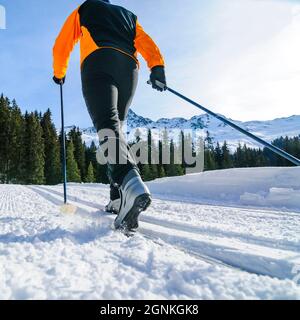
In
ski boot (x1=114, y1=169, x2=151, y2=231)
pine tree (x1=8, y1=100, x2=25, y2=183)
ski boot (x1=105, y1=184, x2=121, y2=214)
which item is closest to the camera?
ski boot (x1=114, y1=169, x2=151, y2=231)

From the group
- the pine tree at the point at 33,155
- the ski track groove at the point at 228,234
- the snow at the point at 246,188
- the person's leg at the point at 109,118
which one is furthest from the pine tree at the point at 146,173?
the person's leg at the point at 109,118

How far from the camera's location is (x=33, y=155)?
40.1 m

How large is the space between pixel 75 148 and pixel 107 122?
5101 centimetres

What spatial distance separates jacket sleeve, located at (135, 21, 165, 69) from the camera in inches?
122

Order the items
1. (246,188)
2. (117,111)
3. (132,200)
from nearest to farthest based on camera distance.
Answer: (132,200) → (117,111) → (246,188)

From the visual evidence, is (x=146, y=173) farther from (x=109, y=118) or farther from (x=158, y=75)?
(x=109, y=118)

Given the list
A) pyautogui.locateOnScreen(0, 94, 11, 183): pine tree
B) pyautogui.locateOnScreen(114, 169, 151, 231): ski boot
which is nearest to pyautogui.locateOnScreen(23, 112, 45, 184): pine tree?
pyautogui.locateOnScreen(0, 94, 11, 183): pine tree

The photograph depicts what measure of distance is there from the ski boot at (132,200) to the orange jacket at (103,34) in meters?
1.20

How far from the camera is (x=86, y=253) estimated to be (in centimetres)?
155

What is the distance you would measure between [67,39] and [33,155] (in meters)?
39.8

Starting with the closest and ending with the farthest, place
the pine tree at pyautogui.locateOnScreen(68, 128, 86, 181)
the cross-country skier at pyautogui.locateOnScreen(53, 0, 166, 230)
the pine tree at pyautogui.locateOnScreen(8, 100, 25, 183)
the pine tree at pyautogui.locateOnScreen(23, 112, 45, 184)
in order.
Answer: the cross-country skier at pyautogui.locateOnScreen(53, 0, 166, 230), the pine tree at pyautogui.locateOnScreen(23, 112, 45, 184), the pine tree at pyautogui.locateOnScreen(8, 100, 25, 183), the pine tree at pyautogui.locateOnScreen(68, 128, 86, 181)

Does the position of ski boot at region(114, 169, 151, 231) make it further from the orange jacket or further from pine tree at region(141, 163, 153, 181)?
pine tree at region(141, 163, 153, 181)

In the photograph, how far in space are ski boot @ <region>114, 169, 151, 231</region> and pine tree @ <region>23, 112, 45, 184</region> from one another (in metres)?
40.2

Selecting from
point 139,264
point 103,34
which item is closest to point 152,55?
point 103,34
